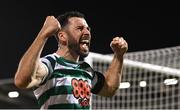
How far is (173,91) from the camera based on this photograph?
20.1 ft

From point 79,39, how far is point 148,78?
3053 millimetres

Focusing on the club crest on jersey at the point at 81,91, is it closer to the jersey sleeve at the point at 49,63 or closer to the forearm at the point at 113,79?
the jersey sleeve at the point at 49,63

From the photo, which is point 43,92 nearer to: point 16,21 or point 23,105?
point 16,21

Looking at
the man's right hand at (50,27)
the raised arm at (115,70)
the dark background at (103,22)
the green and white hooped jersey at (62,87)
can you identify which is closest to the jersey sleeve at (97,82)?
the raised arm at (115,70)

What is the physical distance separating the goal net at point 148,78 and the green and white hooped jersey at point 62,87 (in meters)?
2.03

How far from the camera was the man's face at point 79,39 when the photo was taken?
2.87 m

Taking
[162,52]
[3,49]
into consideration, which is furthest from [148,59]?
[3,49]

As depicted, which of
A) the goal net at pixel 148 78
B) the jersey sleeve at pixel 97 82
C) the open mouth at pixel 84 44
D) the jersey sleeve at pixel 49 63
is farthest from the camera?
the goal net at pixel 148 78

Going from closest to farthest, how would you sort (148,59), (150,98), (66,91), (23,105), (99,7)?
(66,91) < (148,59) < (150,98) < (99,7) < (23,105)

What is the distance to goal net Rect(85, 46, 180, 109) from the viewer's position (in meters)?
5.08

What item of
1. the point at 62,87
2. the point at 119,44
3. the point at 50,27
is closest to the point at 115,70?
the point at 119,44

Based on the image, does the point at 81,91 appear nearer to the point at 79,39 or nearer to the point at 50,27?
the point at 79,39

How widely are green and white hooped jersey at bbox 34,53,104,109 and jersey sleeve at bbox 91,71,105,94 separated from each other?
6.7 inches

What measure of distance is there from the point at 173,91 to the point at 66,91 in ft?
11.7
